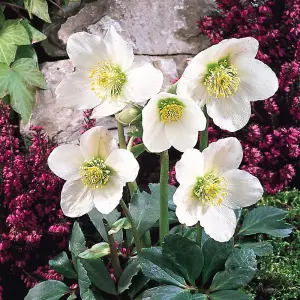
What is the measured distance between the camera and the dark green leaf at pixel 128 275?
1405 mm

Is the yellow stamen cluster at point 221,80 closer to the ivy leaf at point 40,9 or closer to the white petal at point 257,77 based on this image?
the white petal at point 257,77

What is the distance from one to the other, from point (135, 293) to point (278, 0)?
4.42ft

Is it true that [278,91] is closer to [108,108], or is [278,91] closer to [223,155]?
[223,155]

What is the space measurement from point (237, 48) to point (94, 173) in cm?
37

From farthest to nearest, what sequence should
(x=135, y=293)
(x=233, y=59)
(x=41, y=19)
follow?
(x=41, y=19), (x=135, y=293), (x=233, y=59)

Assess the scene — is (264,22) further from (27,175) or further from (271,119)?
(27,175)

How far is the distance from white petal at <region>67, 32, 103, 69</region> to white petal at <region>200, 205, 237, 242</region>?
1.27ft

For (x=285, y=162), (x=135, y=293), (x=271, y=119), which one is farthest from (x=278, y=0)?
(x=135, y=293)

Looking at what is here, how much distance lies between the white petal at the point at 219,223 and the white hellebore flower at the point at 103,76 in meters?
0.29

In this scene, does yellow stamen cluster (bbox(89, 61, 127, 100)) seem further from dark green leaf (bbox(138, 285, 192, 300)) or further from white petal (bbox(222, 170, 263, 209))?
dark green leaf (bbox(138, 285, 192, 300))

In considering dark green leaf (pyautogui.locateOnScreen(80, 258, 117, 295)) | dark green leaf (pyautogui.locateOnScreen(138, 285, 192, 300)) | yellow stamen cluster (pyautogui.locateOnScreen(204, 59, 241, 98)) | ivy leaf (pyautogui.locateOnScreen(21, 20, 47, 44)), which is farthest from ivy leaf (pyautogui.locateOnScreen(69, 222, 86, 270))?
ivy leaf (pyautogui.locateOnScreen(21, 20, 47, 44))

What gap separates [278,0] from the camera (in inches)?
86.4

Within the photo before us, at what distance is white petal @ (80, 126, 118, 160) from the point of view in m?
1.09

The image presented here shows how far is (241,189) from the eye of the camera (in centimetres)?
116
